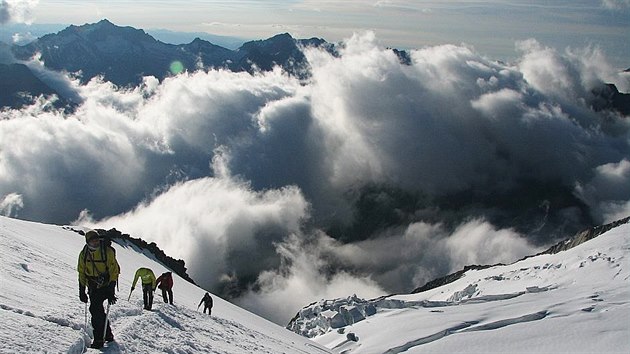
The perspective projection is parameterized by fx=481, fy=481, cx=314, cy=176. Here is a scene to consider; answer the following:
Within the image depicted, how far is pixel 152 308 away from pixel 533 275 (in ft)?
168

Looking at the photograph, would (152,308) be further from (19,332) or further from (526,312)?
(526,312)

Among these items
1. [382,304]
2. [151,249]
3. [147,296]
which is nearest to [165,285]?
[147,296]

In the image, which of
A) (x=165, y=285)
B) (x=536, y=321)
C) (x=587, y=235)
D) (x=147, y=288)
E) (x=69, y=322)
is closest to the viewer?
(x=69, y=322)

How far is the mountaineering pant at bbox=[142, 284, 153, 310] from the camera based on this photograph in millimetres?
17719

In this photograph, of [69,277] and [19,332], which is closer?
[19,332]

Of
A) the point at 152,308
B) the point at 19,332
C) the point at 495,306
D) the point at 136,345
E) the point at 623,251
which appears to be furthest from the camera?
the point at 623,251

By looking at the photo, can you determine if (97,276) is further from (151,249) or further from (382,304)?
(151,249)

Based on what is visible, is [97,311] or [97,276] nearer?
[97,311]

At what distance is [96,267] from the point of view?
38.3ft

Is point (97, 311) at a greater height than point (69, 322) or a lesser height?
greater

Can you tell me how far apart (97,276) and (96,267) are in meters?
0.22

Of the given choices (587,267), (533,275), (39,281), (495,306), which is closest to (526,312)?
(495,306)

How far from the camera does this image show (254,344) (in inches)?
756

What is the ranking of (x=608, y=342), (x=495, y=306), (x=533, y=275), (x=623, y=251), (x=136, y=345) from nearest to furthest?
1. (x=136, y=345)
2. (x=608, y=342)
3. (x=495, y=306)
4. (x=623, y=251)
5. (x=533, y=275)
